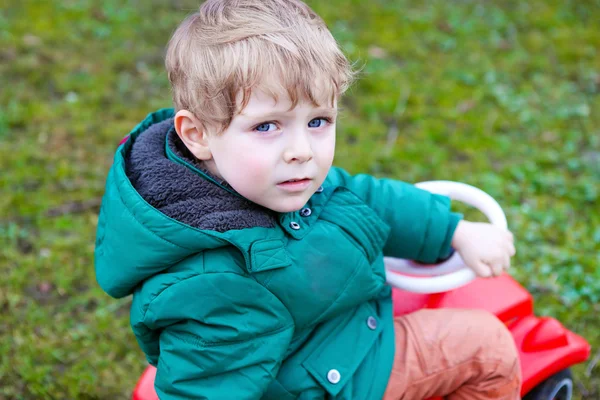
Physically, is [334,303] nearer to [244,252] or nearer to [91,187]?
[244,252]

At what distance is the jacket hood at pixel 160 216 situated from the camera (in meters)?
1.39

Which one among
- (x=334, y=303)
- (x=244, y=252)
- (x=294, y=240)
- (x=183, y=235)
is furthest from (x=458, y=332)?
(x=183, y=235)

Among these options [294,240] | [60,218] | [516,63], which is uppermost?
[294,240]

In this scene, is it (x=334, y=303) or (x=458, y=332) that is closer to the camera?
(x=334, y=303)

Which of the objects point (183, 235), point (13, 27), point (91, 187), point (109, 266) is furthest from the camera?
point (13, 27)

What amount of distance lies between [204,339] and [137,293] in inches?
8.6

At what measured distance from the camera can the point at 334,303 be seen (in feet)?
5.08

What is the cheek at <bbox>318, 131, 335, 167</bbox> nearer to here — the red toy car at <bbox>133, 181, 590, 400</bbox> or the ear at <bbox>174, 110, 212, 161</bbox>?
the ear at <bbox>174, 110, 212, 161</bbox>

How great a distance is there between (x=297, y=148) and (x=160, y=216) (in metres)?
0.33

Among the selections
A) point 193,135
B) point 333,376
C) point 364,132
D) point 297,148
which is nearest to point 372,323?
point 333,376

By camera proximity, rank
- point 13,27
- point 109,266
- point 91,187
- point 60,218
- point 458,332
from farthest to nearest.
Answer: point 13,27
point 91,187
point 60,218
point 458,332
point 109,266

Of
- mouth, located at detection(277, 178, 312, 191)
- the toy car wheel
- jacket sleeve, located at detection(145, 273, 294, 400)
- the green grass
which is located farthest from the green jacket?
the green grass

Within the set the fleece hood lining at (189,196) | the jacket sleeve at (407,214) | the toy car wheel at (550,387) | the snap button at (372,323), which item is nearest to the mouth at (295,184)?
the fleece hood lining at (189,196)

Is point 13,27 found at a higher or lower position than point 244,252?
lower
